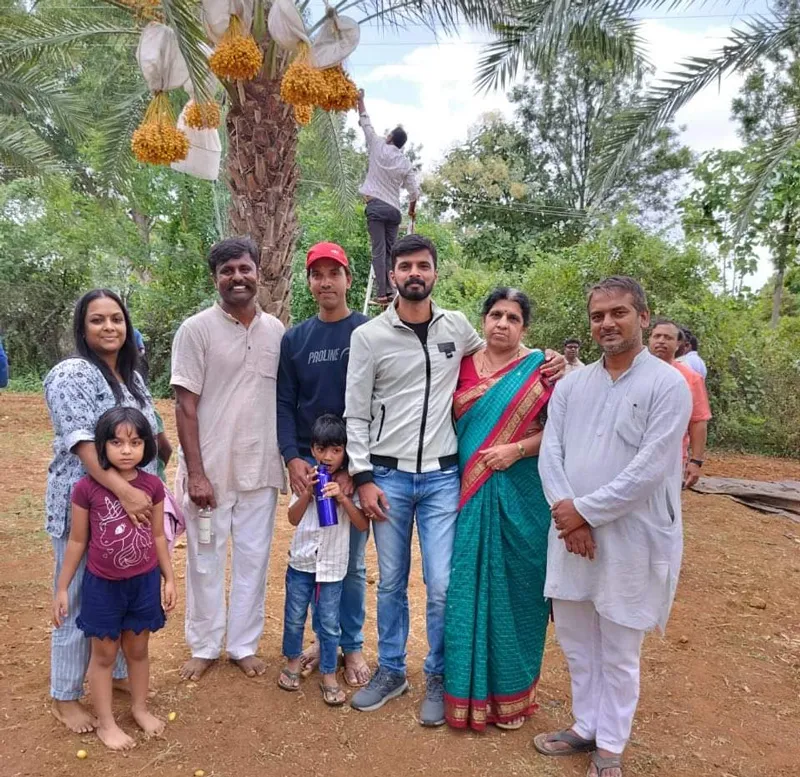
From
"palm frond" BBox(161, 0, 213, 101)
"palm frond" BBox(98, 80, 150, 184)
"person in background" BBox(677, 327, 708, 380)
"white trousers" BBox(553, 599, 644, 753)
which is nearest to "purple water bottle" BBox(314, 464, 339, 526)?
"white trousers" BBox(553, 599, 644, 753)

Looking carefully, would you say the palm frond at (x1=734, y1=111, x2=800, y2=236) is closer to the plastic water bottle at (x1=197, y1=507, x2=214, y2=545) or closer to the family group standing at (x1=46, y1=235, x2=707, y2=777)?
the family group standing at (x1=46, y1=235, x2=707, y2=777)

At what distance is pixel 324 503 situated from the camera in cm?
310

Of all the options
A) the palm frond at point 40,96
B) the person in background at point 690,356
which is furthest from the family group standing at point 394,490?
the palm frond at point 40,96

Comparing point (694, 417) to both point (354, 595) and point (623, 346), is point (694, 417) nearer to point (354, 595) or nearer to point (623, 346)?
point (623, 346)

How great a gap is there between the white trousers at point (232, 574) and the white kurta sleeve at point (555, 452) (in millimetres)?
1395

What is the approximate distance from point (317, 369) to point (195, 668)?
1.60 meters

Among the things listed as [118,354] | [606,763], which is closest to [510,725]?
[606,763]

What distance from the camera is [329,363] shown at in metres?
3.23

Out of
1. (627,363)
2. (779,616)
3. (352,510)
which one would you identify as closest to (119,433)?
(352,510)

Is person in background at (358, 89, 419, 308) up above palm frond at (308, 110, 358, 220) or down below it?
below

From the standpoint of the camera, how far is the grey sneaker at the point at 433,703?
10.0 ft

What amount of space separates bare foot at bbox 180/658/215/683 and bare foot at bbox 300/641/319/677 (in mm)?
456

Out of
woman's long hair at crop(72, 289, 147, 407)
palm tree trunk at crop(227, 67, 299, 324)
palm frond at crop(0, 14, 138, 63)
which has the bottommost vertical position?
woman's long hair at crop(72, 289, 147, 407)

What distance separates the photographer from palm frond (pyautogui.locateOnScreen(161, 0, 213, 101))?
3.85 metres
